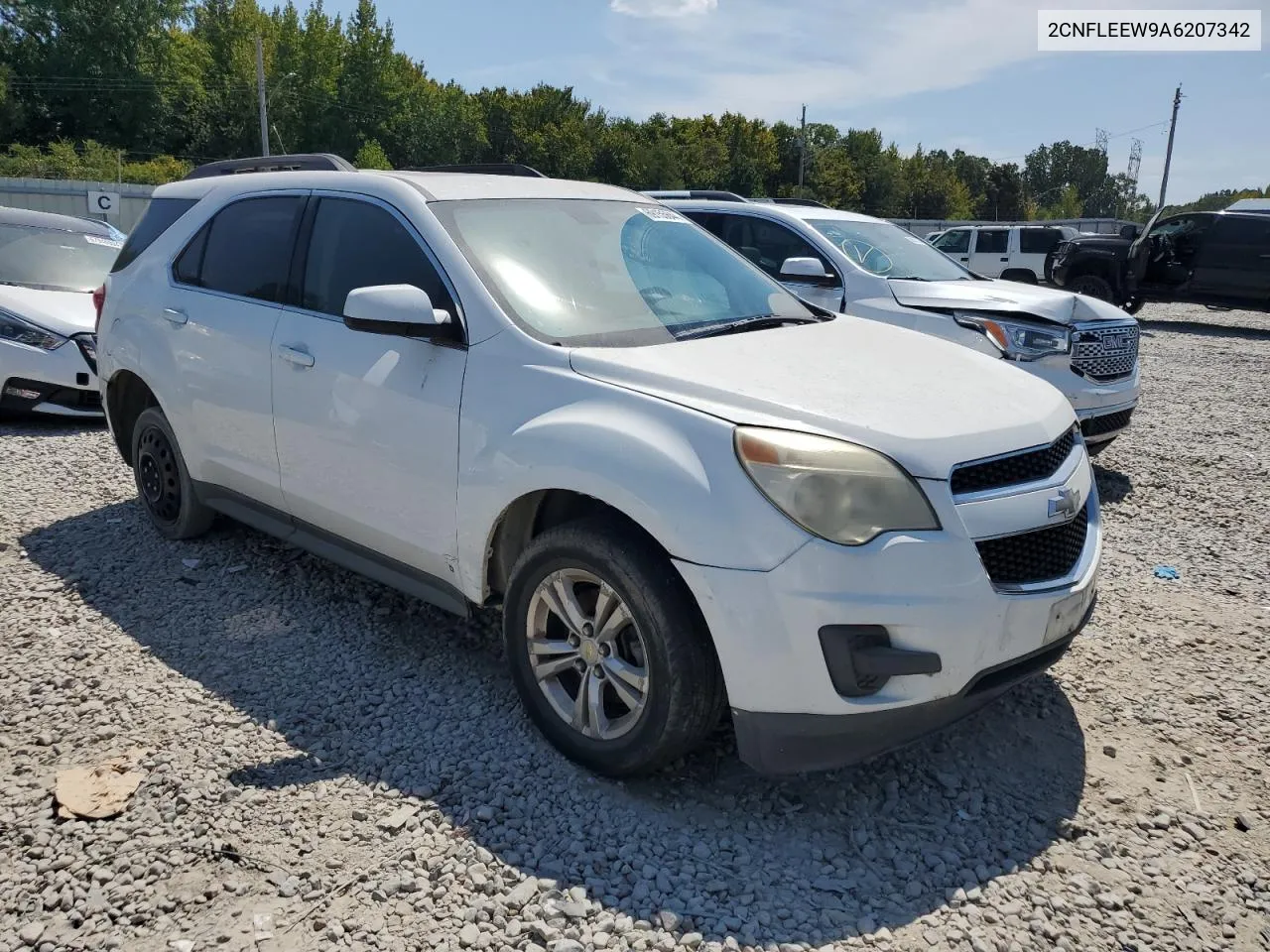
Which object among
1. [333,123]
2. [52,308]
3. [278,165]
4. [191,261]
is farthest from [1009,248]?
[333,123]

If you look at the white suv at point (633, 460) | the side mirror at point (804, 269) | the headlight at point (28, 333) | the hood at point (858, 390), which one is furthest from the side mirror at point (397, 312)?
the headlight at point (28, 333)

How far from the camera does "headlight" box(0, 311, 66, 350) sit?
24.7ft

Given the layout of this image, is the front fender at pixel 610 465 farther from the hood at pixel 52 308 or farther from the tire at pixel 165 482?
the hood at pixel 52 308

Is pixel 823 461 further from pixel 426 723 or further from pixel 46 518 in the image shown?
pixel 46 518

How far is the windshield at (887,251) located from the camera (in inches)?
288

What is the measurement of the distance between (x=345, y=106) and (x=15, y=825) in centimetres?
7995

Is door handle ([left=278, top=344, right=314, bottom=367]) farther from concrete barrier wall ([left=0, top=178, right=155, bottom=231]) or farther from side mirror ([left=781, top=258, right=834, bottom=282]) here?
concrete barrier wall ([left=0, top=178, right=155, bottom=231])

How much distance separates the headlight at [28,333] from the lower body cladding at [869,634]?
6847 mm

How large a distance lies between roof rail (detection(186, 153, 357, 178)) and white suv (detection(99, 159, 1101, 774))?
12.8 inches

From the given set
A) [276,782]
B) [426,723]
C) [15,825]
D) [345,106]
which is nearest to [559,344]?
[426,723]

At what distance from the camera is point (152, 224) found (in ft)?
16.7

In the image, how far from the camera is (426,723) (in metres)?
3.41

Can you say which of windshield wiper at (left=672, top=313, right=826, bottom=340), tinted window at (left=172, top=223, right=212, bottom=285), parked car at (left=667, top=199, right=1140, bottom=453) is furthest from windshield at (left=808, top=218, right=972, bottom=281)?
tinted window at (left=172, top=223, right=212, bottom=285)

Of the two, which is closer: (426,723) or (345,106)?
(426,723)
